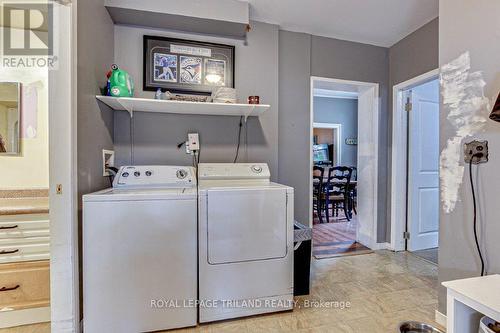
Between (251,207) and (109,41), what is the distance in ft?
5.86

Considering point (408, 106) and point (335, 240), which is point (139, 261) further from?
point (408, 106)

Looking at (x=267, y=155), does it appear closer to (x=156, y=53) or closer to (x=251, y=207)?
(x=251, y=207)

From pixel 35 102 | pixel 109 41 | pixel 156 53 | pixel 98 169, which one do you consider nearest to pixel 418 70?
pixel 156 53

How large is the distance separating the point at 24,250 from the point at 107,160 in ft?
2.68

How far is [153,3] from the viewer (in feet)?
6.62

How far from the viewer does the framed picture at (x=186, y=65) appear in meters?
2.25

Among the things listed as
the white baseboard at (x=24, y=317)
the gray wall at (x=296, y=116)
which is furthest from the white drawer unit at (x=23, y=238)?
the gray wall at (x=296, y=116)

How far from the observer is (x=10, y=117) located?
2059 millimetres

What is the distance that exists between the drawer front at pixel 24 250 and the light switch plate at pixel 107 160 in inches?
23.5

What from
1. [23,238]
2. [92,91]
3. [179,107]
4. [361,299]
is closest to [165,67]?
[179,107]

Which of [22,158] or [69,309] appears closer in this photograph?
[69,309]

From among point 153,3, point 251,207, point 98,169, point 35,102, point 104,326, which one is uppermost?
point 153,3

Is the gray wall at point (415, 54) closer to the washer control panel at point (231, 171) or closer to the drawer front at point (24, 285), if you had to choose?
the washer control panel at point (231, 171)

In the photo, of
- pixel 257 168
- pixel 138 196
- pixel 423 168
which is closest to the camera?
pixel 138 196
